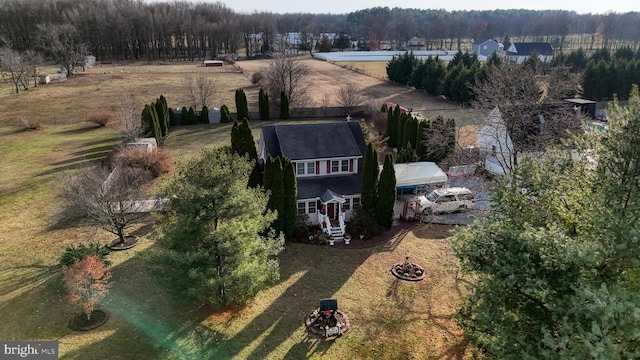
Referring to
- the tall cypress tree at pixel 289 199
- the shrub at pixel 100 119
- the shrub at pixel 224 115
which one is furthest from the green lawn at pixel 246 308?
the shrub at pixel 224 115

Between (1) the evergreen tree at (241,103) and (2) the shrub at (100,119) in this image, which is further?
(1) the evergreen tree at (241,103)

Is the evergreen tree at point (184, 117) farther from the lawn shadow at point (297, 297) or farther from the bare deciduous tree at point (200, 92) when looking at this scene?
the lawn shadow at point (297, 297)

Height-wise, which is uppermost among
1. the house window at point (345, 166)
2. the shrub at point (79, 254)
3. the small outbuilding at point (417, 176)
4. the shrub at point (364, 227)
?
the house window at point (345, 166)

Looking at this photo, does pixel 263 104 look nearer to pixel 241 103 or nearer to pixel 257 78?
pixel 241 103

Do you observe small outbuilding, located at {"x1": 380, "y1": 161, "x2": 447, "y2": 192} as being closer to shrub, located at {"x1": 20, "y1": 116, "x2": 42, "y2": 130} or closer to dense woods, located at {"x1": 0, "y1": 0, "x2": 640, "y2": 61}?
shrub, located at {"x1": 20, "y1": 116, "x2": 42, "y2": 130}

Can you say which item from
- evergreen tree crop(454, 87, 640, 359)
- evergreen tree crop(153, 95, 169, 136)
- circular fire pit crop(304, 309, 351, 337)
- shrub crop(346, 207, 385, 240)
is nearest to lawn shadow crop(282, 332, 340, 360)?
circular fire pit crop(304, 309, 351, 337)

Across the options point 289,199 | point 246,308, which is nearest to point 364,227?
point 289,199

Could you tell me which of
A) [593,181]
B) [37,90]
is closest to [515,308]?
[593,181]

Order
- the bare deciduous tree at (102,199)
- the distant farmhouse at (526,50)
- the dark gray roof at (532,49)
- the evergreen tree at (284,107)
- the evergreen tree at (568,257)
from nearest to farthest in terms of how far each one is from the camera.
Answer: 1. the evergreen tree at (568,257)
2. the bare deciduous tree at (102,199)
3. the evergreen tree at (284,107)
4. the distant farmhouse at (526,50)
5. the dark gray roof at (532,49)
